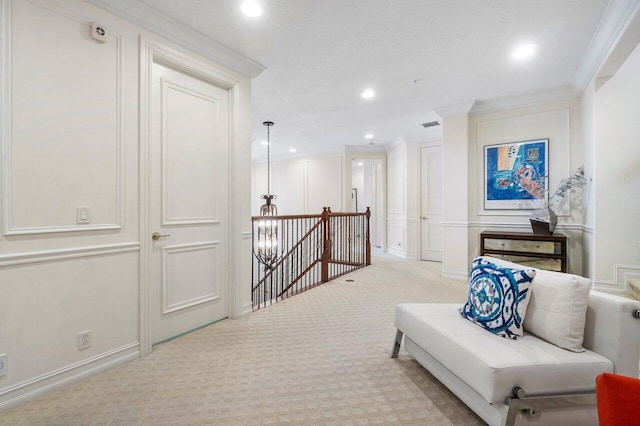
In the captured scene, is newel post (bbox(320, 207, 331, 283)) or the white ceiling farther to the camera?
newel post (bbox(320, 207, 331, 283))

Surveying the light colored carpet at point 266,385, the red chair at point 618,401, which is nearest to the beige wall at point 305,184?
the light colored carpet at point 266,385

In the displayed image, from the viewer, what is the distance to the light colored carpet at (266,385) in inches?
64.7

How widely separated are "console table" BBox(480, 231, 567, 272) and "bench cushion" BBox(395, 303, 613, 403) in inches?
107

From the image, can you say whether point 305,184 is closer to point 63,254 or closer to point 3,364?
point 63,254

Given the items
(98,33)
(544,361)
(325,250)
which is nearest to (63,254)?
(98,33)

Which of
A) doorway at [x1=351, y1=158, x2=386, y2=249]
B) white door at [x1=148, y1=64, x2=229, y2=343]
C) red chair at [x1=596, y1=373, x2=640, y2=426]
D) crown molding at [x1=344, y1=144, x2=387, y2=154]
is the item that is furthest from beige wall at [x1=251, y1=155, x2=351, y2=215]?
red chair at [x1=596, y1=373, x2=640, y2=426]

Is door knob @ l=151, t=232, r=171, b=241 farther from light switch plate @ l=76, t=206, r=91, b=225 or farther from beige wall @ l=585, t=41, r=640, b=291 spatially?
beige wall @ l=585, t=41, r=640, b=291

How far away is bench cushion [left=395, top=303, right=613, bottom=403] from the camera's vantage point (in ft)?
4.59

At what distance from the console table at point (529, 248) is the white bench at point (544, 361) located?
8.57 feet

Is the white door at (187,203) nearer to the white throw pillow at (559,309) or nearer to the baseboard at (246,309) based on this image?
the baseboard at (246,309)

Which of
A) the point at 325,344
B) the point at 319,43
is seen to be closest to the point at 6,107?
the point at 319,43

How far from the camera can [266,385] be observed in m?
1.93

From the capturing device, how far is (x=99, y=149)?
2119 mm

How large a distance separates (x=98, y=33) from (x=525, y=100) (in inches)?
193
